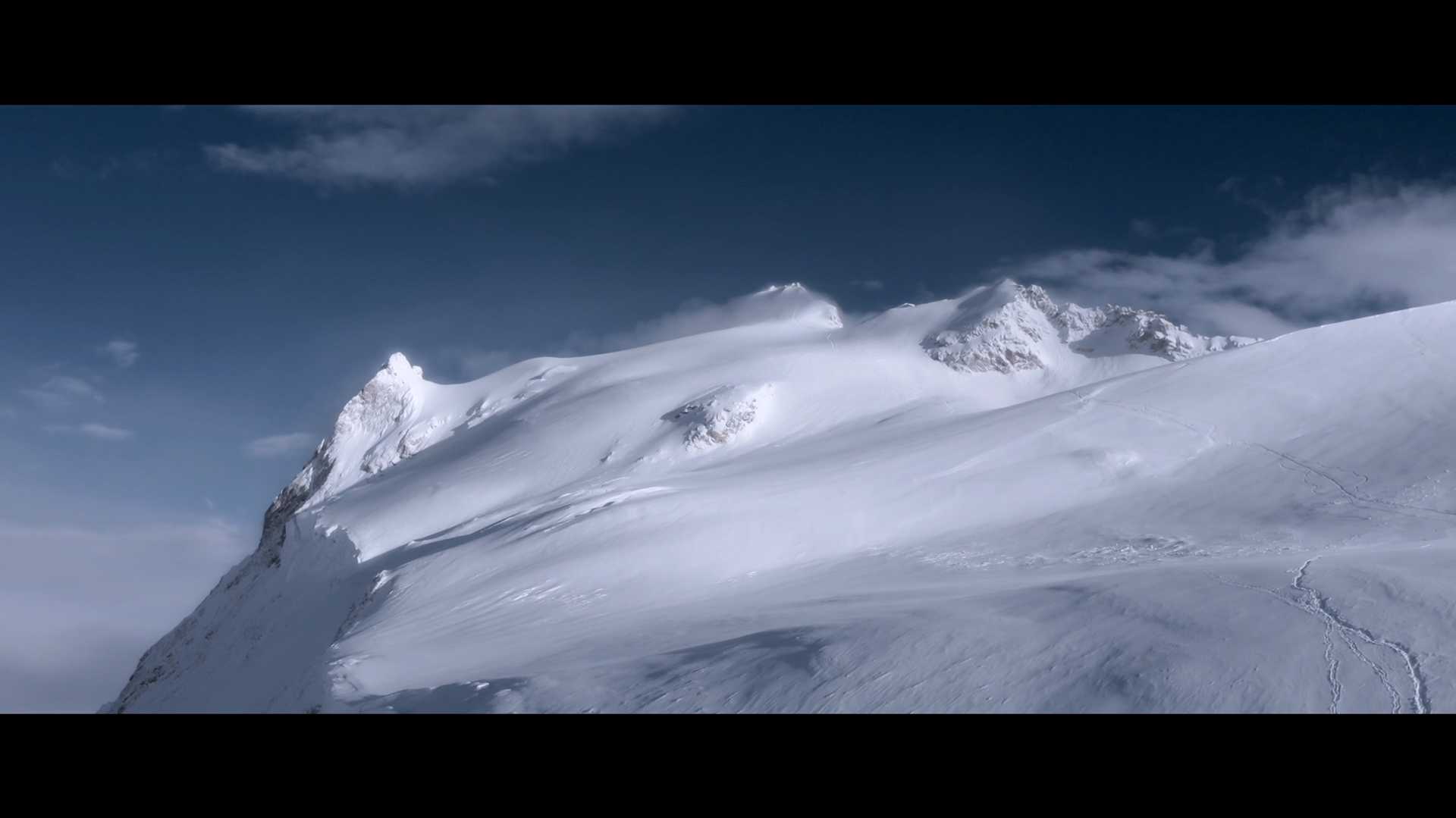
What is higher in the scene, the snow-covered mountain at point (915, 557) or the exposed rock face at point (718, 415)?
the exposed rock face at point (718, 415)

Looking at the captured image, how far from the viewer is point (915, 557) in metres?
19.6

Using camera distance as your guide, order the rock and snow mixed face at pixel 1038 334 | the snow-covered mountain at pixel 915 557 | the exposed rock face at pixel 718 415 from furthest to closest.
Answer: the rock and snow mixed face at pixel 1038 334 → the exposed rock face at pixel 718 415 → the snow-covered mountain at pixel 915 557

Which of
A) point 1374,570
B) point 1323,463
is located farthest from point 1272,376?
point 1374,570

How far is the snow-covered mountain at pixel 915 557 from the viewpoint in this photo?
1023cm

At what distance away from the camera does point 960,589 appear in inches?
596

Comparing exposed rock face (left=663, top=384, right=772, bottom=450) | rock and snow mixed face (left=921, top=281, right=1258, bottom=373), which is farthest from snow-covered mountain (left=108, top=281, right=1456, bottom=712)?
rock and snow mixed face (left=921, top=281, right=1258, bottom=373)

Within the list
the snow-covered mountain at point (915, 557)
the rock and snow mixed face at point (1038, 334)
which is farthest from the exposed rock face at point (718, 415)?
the rock and snow mixed face at point (1038, 334)

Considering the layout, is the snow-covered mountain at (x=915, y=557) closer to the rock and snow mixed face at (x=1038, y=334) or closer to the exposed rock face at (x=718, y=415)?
the exposed rock face at (x=718, y=415)

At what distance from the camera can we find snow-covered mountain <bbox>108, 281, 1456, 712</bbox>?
33.6ft

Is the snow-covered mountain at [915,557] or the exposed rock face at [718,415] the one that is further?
the exposed rock face at [718,415]

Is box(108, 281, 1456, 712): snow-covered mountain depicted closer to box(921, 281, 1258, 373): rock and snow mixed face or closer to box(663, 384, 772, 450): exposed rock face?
box(663, 384, 772, 450): exposed rock face

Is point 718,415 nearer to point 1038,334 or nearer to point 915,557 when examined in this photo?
point 915,557
